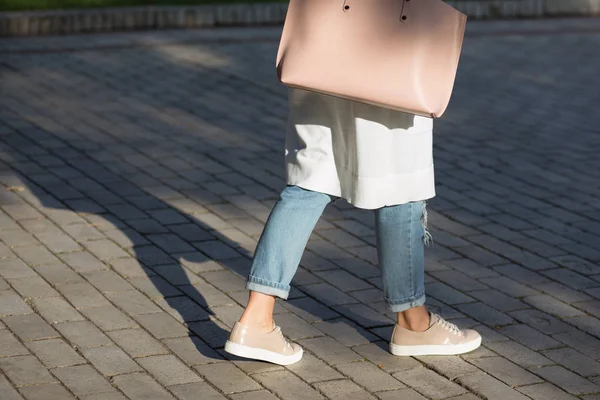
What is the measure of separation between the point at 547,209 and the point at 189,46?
487cm

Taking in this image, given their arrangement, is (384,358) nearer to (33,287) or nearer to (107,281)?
(107,281)

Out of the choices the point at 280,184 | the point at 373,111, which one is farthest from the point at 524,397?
the point at 280,184

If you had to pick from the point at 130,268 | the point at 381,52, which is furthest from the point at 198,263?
the point at 381,52

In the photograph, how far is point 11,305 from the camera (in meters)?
4.26

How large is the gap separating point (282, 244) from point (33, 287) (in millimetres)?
1270

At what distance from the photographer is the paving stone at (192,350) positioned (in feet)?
12.6

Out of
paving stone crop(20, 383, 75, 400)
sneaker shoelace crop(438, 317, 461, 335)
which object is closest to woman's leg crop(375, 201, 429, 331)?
sneaker shoelace crop(438, 317, 461, 335)

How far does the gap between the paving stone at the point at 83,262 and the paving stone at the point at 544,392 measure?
190cm

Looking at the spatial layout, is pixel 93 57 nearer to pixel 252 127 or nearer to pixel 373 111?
pixel 252 127

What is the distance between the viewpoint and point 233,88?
27.8 ft

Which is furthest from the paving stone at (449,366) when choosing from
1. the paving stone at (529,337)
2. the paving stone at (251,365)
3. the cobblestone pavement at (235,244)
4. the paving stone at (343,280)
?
the paving stone at (343,280)

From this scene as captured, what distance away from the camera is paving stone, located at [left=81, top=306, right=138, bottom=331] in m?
4.11

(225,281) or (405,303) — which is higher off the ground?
→ (405,303)

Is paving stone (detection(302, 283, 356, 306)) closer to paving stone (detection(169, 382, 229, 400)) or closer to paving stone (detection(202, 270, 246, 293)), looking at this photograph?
paving stone (detection(202, 270, 246, 293))
